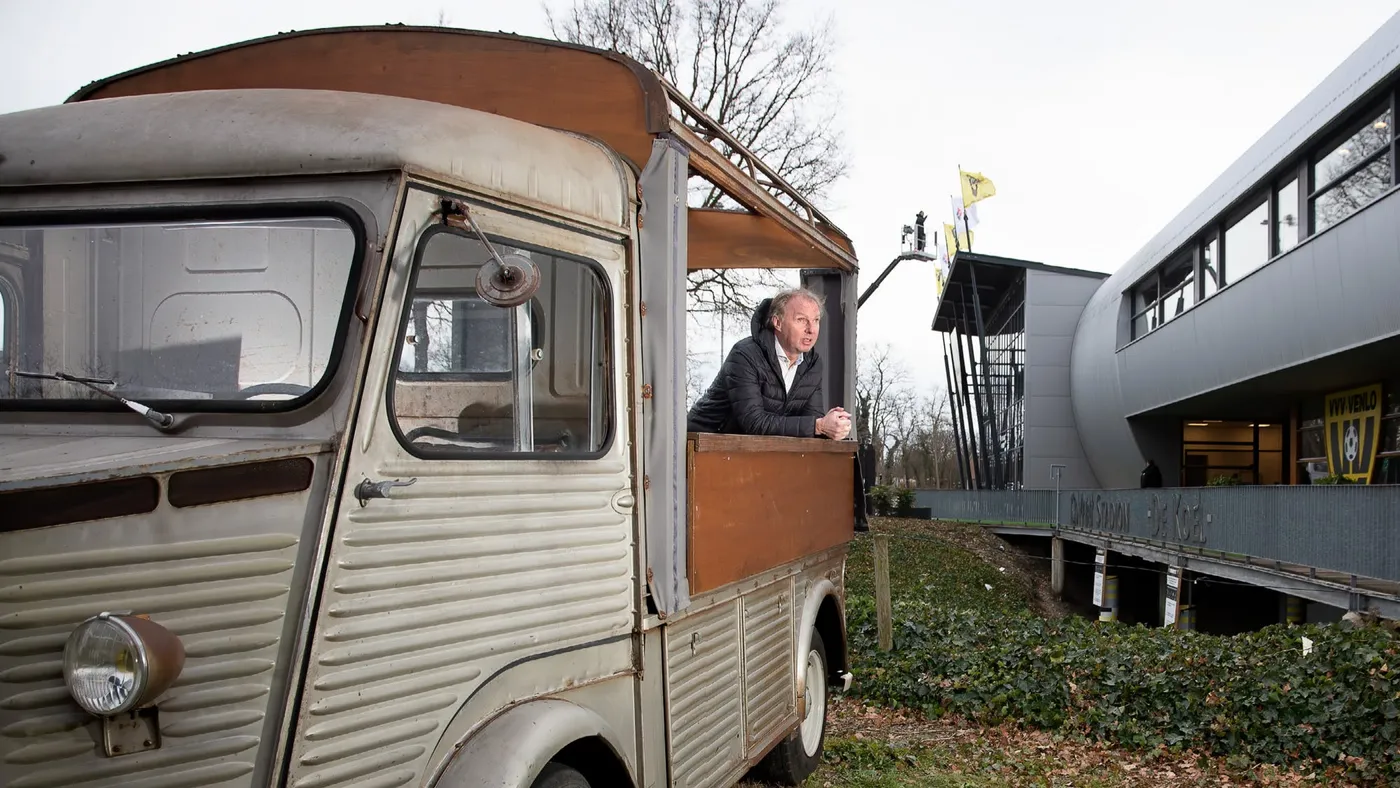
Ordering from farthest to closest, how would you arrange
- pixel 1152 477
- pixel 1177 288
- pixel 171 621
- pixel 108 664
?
pixel 1152 477, pixel 1177 288, pixel 171 621, pixel 108 664

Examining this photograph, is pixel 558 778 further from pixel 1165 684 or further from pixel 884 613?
pixel 884 613

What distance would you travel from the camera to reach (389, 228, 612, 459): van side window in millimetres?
3293

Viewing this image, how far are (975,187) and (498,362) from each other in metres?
54.2

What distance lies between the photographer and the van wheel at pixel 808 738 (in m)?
6.21

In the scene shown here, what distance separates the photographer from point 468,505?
10.9 ft

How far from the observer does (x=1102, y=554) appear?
28.0 meters

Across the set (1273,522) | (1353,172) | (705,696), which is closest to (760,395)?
(705,696)

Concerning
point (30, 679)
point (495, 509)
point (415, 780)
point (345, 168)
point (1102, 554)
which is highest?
point (345, 168)

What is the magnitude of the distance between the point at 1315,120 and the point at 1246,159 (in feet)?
15.1

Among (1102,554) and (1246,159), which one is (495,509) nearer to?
(1246,159)

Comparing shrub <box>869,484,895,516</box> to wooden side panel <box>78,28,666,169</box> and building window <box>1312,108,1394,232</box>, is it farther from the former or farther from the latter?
wooden side panel <box>78,28,666,169</box>

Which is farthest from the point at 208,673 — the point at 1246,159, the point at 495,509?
the point at 1246,159

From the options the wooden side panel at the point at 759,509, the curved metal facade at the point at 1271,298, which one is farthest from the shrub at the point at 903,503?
→ the wooden side panel at the point at 759,509

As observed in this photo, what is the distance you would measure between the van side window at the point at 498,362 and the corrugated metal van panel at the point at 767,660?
178cm
